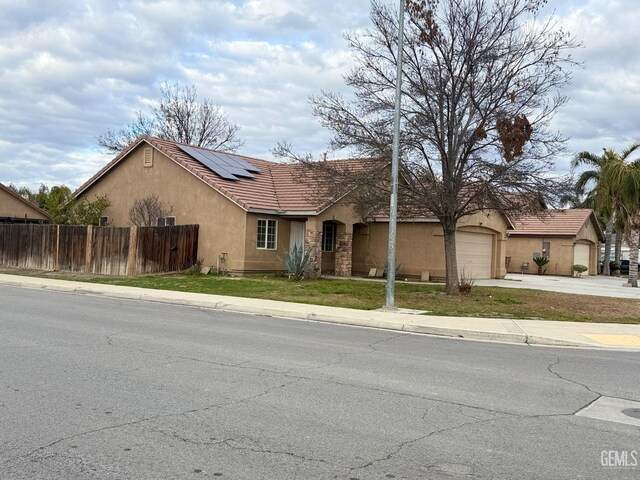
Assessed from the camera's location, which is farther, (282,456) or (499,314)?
(499,314)

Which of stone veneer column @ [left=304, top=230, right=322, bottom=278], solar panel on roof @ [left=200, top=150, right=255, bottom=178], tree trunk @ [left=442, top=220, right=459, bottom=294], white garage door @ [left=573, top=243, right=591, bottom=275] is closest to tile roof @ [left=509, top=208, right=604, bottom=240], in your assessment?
white garage door @ [left=573, top=243, right=591, bottom=275]

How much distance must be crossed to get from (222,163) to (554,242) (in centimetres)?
2336

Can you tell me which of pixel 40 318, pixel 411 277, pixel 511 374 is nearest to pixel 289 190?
pixel 411 277

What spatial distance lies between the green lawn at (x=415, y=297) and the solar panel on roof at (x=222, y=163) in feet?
17.0

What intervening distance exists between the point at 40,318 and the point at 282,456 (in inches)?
360

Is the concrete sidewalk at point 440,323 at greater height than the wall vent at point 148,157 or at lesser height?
lesser

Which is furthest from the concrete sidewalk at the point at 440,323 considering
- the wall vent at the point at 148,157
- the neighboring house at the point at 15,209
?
the neighboring house at the point at 15,209

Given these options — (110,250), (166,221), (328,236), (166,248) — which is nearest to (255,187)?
(328,236)

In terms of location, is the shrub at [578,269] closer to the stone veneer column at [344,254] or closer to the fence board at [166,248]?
the stone veneer column at [344,254]

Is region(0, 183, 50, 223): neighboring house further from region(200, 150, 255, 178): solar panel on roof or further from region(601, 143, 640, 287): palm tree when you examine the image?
region(601, 143, 640, 287): palm tree

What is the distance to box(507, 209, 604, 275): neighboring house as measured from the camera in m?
38.5

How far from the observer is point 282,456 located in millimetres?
4844

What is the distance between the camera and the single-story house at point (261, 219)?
2475 centimetres

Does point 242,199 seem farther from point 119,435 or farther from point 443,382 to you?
point 119,435
